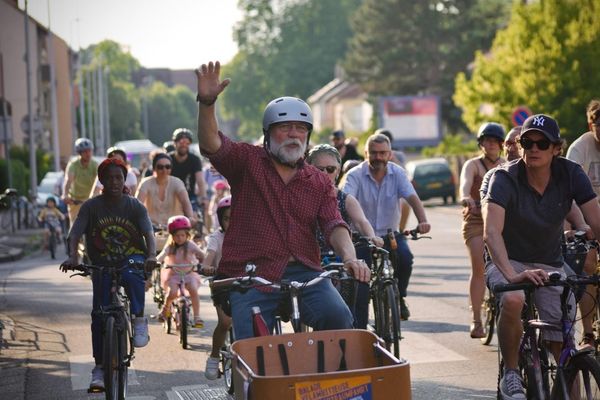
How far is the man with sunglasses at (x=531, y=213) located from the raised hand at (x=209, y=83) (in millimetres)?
1632

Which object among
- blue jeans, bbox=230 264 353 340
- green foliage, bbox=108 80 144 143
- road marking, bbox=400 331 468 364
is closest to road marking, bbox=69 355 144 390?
road marking, bbox=400 331 468 364

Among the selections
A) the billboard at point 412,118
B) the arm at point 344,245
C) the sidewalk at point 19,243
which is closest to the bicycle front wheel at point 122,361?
the arm at point 344,245

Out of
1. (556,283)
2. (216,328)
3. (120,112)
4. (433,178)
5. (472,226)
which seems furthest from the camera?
(120,112)

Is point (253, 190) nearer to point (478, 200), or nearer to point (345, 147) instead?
point (478, 200)

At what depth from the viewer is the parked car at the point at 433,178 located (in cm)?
4262

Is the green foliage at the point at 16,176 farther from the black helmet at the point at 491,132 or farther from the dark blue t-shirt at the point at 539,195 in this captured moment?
the dark blue t-shirt at the point at 539,195

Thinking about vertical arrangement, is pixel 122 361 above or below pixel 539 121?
below

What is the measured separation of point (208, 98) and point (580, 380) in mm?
2238

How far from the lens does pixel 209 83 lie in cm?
590

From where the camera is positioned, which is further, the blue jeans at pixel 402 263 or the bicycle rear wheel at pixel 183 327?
the bicycle rear wheel at pixel 183 327

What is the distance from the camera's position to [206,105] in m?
5.90

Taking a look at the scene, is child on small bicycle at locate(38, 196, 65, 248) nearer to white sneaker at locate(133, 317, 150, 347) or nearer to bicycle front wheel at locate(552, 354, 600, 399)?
white sneaker at locate(133, 317, 150, 347)

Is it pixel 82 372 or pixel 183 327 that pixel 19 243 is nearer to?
pixel 183 327

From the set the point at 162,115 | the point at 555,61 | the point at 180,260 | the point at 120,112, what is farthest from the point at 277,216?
the point at 162,115
